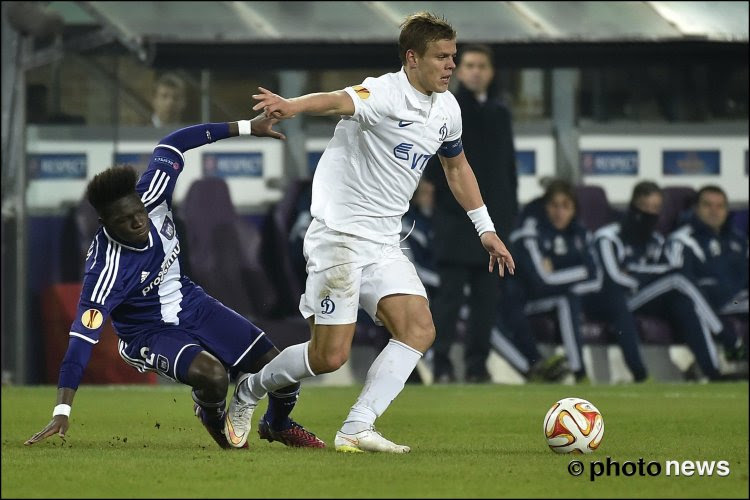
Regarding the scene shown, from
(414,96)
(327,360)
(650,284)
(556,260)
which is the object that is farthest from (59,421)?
(650,284)

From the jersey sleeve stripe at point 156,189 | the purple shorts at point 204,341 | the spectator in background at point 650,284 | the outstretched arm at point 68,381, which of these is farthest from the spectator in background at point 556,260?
the outstretched arm at point 68,381

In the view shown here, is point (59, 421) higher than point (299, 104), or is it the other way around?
point (299, 104)

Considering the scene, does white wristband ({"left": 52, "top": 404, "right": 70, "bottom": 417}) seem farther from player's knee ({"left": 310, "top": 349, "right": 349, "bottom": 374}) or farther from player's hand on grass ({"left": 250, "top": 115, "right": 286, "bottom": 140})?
player's hand on grass ({"left": 250, "top": 115, "right": 286, "bottom": 140})

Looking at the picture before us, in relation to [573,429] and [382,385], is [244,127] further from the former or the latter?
[573,429]

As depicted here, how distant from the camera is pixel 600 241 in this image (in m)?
15.5

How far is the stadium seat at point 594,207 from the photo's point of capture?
16.3 m

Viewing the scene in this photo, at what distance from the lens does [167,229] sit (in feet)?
28.2

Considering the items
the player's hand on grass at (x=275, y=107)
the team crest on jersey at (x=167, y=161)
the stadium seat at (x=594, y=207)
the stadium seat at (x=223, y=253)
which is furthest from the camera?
the stadium seat at (x=594, y=207)

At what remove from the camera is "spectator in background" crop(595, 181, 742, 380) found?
1527 cm

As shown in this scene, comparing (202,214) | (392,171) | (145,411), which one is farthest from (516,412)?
(202,214)

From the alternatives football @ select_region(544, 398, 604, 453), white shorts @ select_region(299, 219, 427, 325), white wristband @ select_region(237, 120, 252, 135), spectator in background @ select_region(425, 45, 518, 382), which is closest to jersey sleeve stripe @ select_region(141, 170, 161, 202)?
white wristband @ select_region(237, 120, 252, 135)

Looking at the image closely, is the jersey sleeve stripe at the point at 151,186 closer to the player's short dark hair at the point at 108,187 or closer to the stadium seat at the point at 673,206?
the player's short dark hair at the point at 108,187

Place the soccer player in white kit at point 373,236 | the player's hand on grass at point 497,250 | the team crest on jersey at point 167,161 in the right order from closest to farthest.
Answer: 1. the soccer player in white kit at point 373,236
2. the player's hand on grass at point 497,250
3. the team crest on jersey at point 167,161

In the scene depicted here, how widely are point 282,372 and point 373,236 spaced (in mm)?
811
